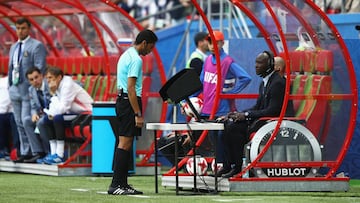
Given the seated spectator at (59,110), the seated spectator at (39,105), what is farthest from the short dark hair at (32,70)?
the seated spectator at (59,110)

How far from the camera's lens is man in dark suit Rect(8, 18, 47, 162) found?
20.3 m

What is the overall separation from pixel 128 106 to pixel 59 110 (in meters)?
4.85

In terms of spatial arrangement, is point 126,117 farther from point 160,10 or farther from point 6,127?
point 160,10

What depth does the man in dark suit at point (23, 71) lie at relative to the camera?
66.5ft

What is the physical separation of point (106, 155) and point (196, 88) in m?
4.51

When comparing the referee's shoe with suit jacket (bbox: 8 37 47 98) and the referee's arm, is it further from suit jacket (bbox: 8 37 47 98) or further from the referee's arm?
suit jacket (bbox: 8 37 47 98)

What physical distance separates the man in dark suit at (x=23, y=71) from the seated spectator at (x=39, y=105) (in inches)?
5.4

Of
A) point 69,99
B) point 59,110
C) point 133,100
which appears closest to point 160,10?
point 69,99

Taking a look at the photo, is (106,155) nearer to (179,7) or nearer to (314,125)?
(314,125)

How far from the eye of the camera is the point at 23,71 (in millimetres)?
20453

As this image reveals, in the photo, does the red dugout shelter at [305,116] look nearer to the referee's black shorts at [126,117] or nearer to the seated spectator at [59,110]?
the referee's black shorts at [126,117]

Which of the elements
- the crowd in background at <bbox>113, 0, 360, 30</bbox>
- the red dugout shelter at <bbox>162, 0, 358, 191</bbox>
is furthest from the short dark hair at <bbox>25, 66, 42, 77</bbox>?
the crowd in background at <bbox>113, 0, 360, 30</bbox>

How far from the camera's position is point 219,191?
603 inches

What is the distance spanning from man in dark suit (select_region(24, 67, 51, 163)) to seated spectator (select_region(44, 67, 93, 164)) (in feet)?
0.59
